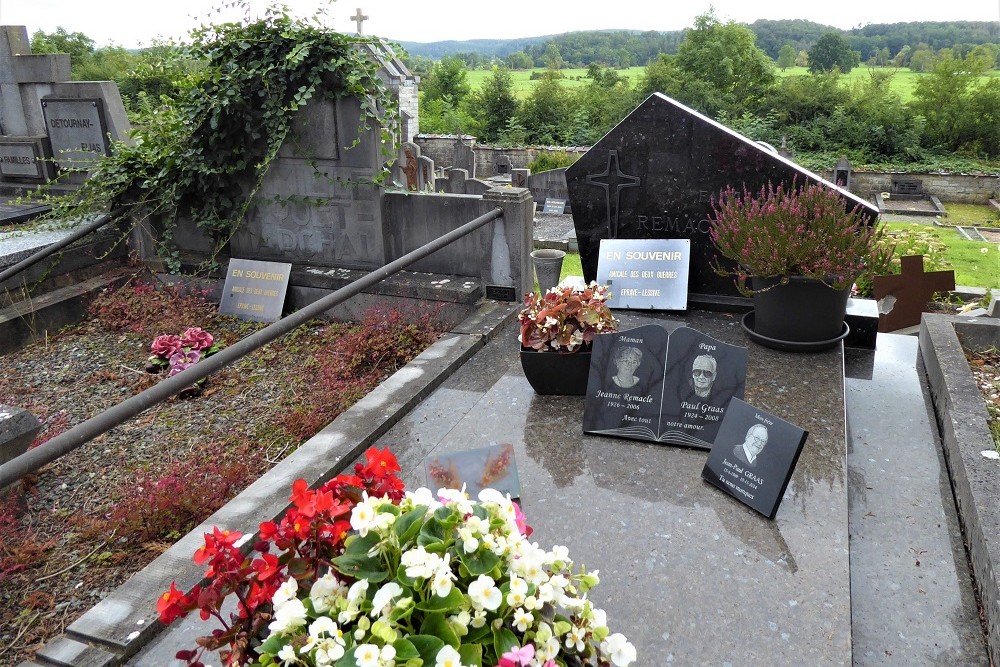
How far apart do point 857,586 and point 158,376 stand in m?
4.68

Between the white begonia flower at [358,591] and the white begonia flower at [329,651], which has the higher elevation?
the white begonia flower at [358,591]

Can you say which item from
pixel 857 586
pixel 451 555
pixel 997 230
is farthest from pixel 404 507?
pixel 997 230

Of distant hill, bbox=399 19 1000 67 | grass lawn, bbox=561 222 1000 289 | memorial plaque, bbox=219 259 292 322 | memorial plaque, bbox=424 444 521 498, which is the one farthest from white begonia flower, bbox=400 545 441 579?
distant hill, bbox=399 19 1000 67

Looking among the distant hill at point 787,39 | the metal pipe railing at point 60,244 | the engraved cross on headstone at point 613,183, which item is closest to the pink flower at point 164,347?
the metal pipe railing at point 60,244

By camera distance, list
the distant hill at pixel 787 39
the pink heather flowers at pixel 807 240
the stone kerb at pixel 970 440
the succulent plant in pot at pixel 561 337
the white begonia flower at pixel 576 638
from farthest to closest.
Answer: the distant hill at pixel 787 39 → the pink heather flowers at pixel 807 240 → the succulent plant in pot at pixel 561 337 → the stone kerb at pixel 970 440 → the white begonia flower at pixel 576 638

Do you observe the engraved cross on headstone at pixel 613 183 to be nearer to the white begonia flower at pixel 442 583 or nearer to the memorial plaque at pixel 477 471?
the memorial plaque at pixel 477 471

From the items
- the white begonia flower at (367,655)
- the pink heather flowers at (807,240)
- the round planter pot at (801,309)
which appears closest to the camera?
the white begonia flower at (367,655)

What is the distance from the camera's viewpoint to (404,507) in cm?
144

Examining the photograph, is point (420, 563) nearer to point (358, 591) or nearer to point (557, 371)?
point (358, 591)

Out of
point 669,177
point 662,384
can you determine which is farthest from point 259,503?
point 669,177

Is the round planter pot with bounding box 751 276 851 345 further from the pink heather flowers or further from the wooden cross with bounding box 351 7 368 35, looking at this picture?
the wooden cross with bounding box 351 7 368 35

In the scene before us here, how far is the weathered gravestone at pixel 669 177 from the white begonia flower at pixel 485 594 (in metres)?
3.75

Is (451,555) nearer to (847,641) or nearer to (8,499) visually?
(847,641)

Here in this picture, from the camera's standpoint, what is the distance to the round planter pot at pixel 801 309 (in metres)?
3.77
